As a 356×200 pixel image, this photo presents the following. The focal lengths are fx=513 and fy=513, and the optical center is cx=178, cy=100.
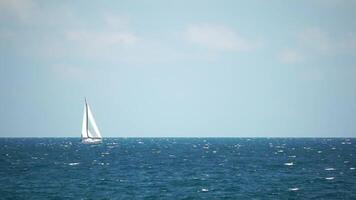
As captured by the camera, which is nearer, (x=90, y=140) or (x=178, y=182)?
(x=178, y=182)

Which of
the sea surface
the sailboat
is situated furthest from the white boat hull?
the sea surface

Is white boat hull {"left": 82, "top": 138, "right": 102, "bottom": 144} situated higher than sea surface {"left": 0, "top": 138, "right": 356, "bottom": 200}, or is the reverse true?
white boat hull {"left": 82, "top": 138, "right": 102, "bottom": 144}

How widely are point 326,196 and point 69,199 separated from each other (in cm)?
2713

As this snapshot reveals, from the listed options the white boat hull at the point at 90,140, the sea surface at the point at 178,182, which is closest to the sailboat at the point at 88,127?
the white boat hull at the point at 90,140

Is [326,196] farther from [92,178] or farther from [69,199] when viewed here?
[92,178]

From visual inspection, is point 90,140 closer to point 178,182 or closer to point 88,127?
point 88,127

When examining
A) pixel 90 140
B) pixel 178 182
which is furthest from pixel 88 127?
pixel 178 182

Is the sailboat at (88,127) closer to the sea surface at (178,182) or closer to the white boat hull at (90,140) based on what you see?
the white boat hull at (90,140)

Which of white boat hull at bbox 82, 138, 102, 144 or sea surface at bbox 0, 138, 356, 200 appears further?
white boat hull at bbox 82, 138, 102, 144

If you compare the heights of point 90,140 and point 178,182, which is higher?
point 90,140

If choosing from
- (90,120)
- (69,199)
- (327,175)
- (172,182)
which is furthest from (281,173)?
(90,120)

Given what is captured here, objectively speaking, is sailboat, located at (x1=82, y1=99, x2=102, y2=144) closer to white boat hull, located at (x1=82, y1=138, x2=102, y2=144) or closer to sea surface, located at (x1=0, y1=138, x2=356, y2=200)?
white boat hull, located at (x1=82, y1=138, x2=102, y2=144)

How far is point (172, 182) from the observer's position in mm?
68062

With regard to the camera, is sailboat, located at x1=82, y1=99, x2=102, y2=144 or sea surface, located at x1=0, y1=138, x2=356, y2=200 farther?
sailboat, located at x1=82, y1=99, x2=102, y2=144
